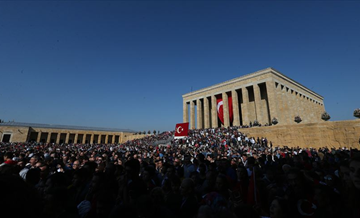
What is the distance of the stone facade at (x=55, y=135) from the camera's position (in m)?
40.8

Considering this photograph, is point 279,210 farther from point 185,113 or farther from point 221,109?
point 185,113

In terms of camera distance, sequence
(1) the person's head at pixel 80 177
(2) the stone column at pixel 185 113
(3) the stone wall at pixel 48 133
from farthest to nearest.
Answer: (2) the stone column at pixel 185 113 < (3) the stone wall at pixel 48 133 < (1) the person's head at pixel 80 177

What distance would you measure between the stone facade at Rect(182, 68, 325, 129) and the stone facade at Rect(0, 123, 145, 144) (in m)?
19.0

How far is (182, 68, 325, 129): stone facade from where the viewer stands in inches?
1217

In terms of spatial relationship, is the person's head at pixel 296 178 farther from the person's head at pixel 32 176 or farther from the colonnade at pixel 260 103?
the colonnade at pixel 260 103

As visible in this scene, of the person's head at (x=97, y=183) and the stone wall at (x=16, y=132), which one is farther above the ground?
the stone wall at (x=16, y=132)

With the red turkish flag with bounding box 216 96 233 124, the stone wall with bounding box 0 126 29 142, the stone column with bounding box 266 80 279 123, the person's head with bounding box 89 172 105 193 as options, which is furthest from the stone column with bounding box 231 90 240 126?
the stone wall with bounding box 0 126 29 142

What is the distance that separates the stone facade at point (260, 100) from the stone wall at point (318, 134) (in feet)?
27.7

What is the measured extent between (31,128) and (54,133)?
6139mm

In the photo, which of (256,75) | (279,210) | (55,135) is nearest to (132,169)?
(279,210)

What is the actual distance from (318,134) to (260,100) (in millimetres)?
14060

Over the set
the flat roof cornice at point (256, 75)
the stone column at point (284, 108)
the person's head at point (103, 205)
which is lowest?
the person's head at point (103, 205)

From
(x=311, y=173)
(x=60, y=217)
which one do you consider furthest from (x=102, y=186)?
(x=311, y=173)

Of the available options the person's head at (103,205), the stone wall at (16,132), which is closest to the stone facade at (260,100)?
the person's head at (103,205)
